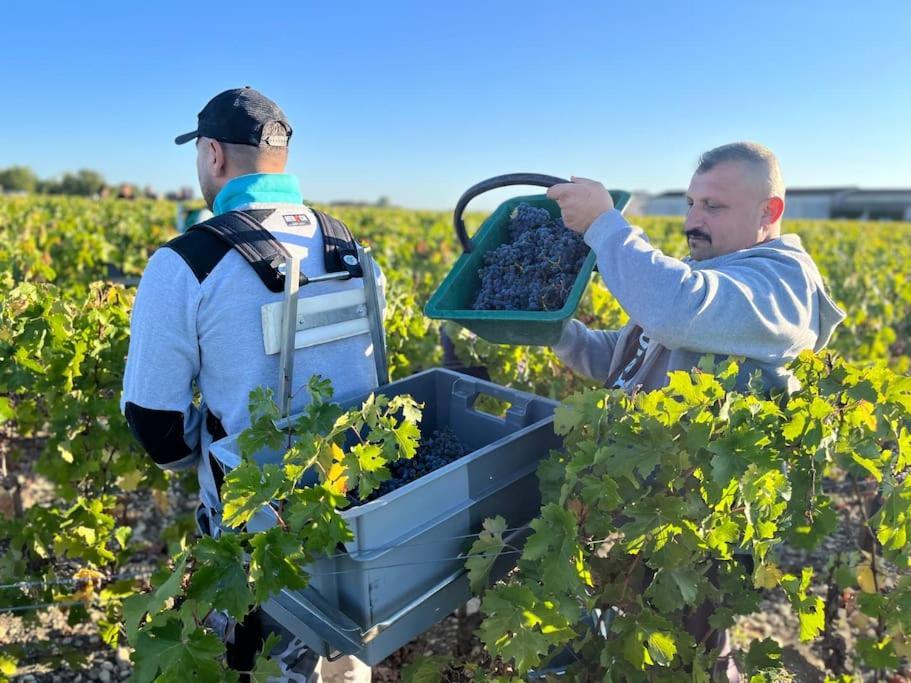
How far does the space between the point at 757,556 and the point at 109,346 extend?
101 inches

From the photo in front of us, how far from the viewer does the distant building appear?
63.0 metres

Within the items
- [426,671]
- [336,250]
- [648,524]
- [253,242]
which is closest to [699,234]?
[648,524]

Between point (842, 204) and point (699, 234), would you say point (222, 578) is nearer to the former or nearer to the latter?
point (699, 234)

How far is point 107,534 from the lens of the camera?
3.09 m

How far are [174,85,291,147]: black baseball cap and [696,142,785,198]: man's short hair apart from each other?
1375mm

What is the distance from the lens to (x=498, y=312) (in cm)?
197

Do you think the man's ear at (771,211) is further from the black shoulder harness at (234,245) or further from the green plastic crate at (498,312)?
the black shoulder harness at (234,245)

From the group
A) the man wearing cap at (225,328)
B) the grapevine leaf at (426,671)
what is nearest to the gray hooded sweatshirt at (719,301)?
the man wearing cap at (225,328)

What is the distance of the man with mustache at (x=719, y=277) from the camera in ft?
5.83

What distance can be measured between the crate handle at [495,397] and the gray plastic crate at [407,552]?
0.55 ft

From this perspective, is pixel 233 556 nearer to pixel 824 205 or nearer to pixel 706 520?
pixel 706 520

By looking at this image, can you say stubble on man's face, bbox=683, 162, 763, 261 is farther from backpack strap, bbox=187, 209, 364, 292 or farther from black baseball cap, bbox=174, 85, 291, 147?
black baseball cap, bbox=174, 85, 291, 147

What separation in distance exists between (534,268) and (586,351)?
1.97ft

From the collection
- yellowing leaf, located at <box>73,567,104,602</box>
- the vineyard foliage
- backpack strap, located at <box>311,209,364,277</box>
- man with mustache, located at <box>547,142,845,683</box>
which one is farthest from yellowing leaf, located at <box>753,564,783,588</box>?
yellowing leaf, located at <box>73,567,104,602</box>
